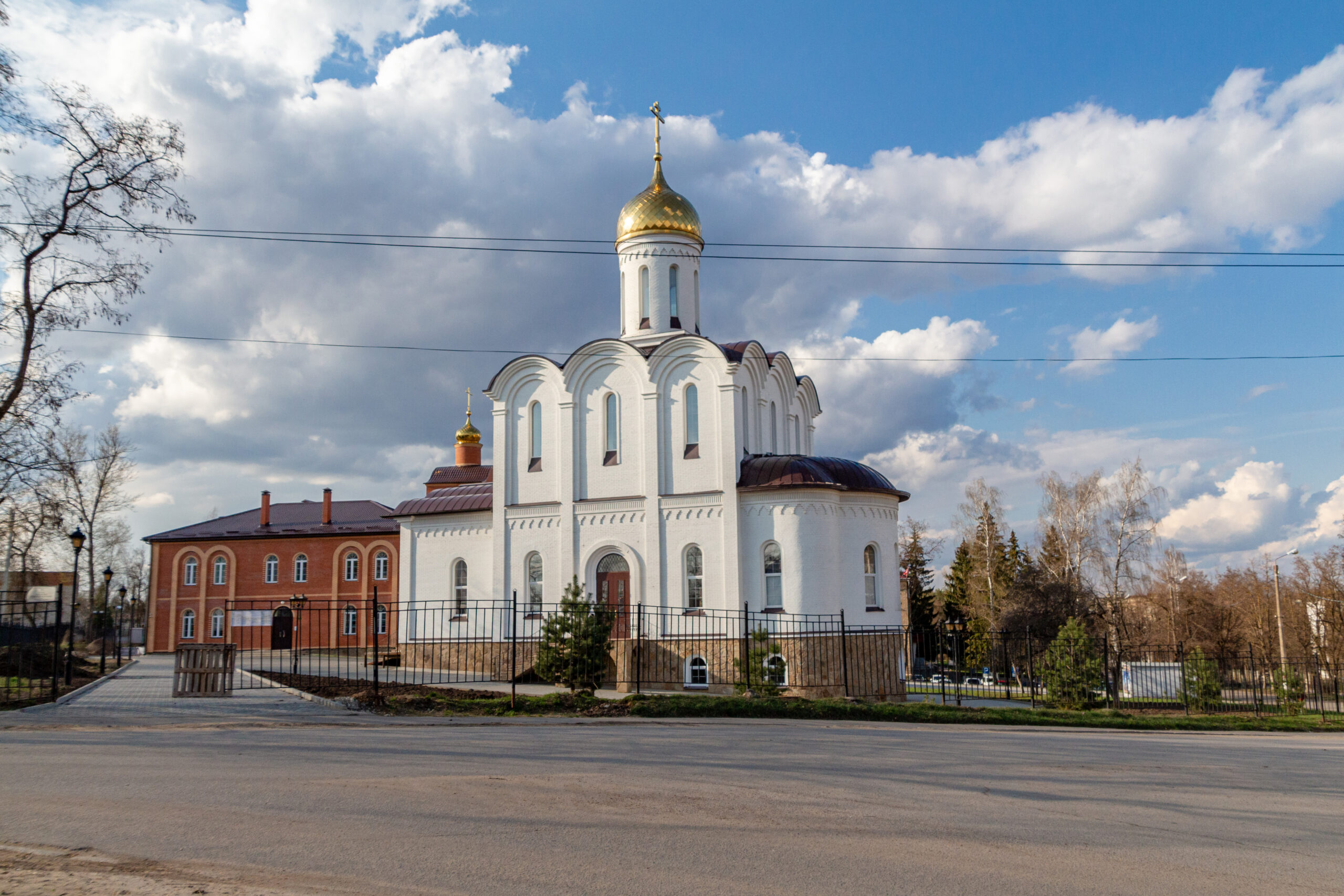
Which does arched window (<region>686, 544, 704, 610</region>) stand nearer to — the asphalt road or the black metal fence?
the asphalt road

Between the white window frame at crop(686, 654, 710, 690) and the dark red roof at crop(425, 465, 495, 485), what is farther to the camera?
the dark red roof at crop(425, 465, 495, 485)

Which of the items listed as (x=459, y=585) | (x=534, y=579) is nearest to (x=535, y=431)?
(x=534, y=579)

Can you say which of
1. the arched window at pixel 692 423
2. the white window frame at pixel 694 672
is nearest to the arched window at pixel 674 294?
the arched window at pixel 692 423

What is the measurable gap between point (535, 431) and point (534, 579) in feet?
13.5

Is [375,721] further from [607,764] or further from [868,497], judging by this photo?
[868,497]

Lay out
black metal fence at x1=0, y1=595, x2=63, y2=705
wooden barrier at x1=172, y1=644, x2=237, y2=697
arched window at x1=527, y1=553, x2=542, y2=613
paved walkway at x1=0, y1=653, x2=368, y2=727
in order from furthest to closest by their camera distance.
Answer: arched window at x1=527, y1=553, x2=542, y2=613, wooden barrier at x1=172, y1=644, x2=237, y2=697, black metal fence at x1=0, y1=595, x2=63, y2=705, paved walkway at x1=0, y1=653, x2=368, y2=727

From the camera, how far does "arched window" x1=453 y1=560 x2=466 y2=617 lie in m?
26.1

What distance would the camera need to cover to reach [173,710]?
45.4 ft

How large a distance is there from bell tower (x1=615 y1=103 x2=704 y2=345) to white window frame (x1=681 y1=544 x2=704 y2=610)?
6.87m

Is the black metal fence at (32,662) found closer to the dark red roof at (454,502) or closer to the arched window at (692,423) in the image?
the dark red roof at (454,502)

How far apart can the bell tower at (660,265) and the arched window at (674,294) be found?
16 mm

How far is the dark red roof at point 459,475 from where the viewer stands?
4372cm

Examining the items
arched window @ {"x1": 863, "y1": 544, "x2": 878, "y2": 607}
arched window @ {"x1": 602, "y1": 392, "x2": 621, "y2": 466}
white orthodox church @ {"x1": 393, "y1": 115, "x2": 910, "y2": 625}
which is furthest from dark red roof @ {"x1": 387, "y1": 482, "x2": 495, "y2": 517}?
arched window @ {"x1": 863, "y1": 544, "x2": 878, "y2": 607}

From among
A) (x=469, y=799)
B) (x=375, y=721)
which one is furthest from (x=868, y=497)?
(x=469, y=799)
